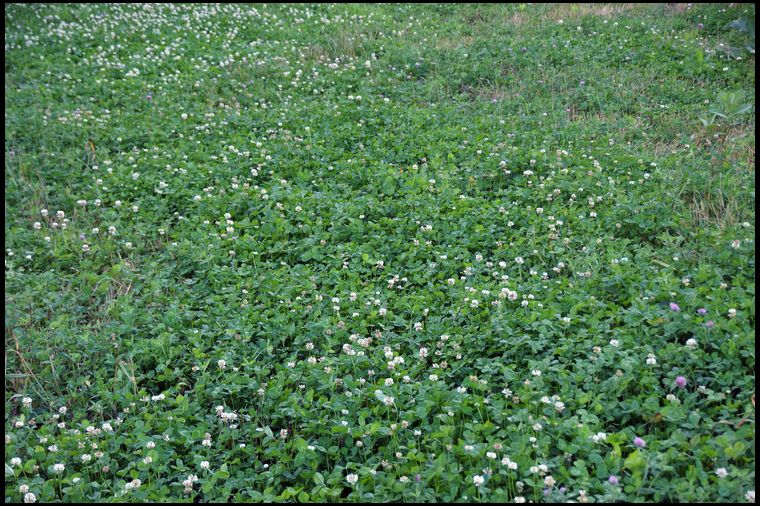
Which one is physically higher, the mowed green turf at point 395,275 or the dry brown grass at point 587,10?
the dry brown grass at point 587,10

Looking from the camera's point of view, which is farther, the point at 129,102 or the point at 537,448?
the point at 129,102

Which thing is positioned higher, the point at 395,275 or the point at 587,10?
the point at 587,10

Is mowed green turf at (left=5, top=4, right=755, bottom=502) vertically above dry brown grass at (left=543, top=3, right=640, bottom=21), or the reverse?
dry brown grass at (left=543, top=3, right=640, bottom=21)

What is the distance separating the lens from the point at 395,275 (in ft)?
14.5

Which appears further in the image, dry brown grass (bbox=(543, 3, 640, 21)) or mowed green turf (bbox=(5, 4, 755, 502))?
dry brown grass (bbox=(543, 3, 640, 21))

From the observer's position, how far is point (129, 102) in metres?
7.77

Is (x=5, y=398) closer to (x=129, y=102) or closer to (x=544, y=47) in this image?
(x=129, y=102)

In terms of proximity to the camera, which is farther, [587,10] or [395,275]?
[587,10]

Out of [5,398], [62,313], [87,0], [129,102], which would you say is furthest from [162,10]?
[5,398]

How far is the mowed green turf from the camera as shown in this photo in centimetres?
303

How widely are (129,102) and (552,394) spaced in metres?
6.50

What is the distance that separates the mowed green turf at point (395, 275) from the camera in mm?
3031

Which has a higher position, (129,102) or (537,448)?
(129,102)

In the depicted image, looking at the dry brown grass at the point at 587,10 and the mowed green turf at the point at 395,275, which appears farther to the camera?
the dry brown grass at the point at 587,10
